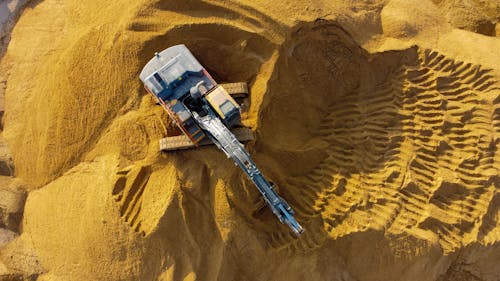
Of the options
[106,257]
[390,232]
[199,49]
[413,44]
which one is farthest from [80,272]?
[413,44]

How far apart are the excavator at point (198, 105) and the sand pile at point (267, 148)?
319 millimetres

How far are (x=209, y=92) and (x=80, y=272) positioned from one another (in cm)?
217

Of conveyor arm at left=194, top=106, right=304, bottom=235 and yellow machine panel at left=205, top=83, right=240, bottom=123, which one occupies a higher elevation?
yellow machine panel at left=205, top=83, right=240, bottom=123

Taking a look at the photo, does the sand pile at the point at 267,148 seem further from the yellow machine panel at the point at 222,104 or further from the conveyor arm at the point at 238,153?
the yellow machine panel at the point at 222,104

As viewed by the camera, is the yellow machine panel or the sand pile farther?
the sand pile

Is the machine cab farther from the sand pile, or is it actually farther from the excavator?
the sand pile

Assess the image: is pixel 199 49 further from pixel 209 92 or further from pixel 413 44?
pixel 413 44

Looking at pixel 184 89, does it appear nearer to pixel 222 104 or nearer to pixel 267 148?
pixel 222 104

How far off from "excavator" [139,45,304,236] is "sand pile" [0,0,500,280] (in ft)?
1.05

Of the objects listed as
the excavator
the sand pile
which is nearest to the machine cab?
the excavator

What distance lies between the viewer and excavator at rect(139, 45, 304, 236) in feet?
9.59

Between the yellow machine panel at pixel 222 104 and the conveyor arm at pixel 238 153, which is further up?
the yellow machine panel at pixel 222 104

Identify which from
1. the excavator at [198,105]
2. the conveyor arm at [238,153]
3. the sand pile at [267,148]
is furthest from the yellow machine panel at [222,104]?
the sand pile at [267,148]

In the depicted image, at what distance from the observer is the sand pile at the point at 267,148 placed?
3.30 meters
